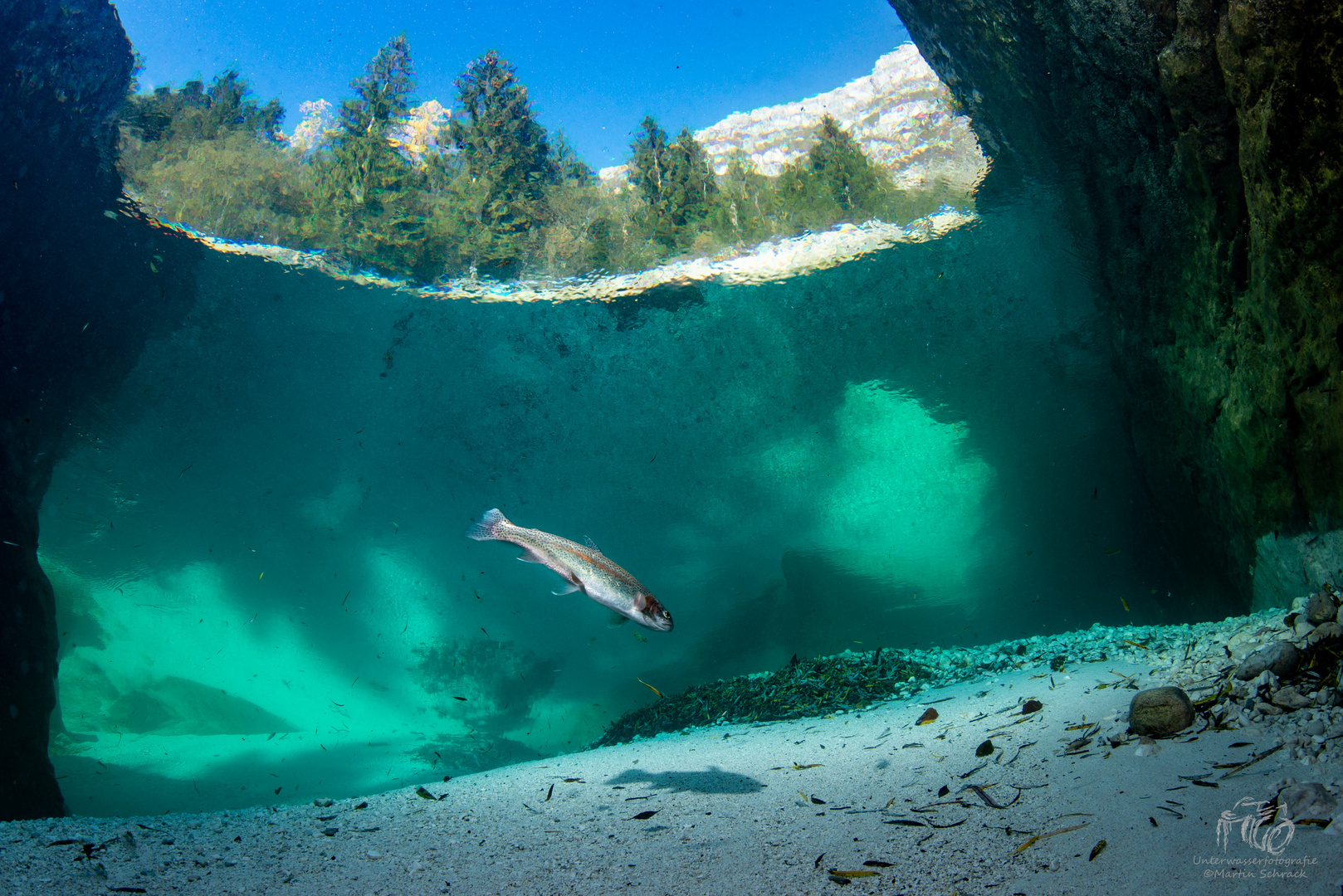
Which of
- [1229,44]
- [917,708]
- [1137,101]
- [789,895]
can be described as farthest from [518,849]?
[1137,101]

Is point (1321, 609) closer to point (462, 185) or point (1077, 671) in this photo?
point (1077, 671)

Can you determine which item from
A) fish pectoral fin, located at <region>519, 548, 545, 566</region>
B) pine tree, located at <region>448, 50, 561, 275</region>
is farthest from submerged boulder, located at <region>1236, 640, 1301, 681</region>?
pine tree, located at <region>448, 50, 561, 275</region>

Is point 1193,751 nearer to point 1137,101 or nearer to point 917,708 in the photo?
point 917,708

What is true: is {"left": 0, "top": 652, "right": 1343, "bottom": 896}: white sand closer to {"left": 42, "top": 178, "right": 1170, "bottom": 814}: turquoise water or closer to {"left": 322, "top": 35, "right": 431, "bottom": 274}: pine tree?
{"left": 42, "top": 178, "right": 1170, "bottom": 814}: turquoise water

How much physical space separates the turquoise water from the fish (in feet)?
35.5

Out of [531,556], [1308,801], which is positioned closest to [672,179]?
[531,556]

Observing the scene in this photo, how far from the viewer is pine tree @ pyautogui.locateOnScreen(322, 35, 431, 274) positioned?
1000 cm

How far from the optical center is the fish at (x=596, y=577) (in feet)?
8.76

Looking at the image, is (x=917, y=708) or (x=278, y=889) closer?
(x=278, y=889)

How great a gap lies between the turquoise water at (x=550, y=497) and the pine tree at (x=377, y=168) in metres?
2.60

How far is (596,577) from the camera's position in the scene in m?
2.67

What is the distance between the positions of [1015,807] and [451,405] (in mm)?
18790

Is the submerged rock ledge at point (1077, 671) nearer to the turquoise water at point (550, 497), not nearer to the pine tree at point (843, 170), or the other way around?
the turquoise water at point (550, 497)

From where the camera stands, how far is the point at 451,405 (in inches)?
713
